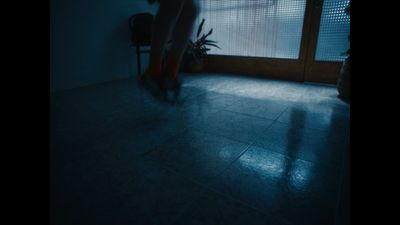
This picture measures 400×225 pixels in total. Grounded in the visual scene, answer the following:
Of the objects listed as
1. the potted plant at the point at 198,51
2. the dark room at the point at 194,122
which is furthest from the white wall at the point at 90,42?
the potted plant at the point at 198,51

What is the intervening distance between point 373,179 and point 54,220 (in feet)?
2.86

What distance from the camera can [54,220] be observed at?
0.75 m

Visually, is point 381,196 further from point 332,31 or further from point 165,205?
point 332,31

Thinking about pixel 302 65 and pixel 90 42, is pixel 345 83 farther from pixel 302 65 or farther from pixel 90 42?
pixel 90 42

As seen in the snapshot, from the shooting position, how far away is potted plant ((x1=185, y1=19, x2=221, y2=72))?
401 centimetres

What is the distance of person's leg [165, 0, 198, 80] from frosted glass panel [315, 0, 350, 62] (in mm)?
2296

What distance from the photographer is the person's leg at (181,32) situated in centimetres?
133

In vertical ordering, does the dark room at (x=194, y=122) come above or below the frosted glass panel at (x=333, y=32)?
below

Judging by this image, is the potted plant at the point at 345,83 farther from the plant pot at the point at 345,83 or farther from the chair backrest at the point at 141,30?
the chair backrest at the point at 141,30

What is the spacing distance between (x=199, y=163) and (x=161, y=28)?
2.57 feet

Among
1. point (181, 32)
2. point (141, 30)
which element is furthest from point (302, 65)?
point (181, 32)

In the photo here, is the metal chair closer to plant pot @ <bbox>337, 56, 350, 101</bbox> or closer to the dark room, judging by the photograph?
the dark room

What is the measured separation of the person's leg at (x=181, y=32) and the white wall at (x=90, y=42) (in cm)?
174

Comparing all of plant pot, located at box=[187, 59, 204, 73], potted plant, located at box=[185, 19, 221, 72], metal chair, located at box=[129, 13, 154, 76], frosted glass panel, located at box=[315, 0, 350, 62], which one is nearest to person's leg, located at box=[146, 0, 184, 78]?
metal chair, located at box=[129, 13, 154, 76]
